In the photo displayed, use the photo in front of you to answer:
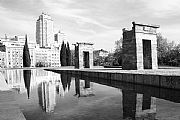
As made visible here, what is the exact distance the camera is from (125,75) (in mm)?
12133

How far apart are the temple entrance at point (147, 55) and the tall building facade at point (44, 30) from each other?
177m

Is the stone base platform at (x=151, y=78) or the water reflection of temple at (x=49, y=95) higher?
the stone base platform at (x=151, y=78)

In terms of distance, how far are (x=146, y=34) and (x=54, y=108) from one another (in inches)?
497

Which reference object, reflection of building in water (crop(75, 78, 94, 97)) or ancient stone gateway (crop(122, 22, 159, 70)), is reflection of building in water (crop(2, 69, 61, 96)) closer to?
reflection of building in water (crop(75, 78, 94, 97))

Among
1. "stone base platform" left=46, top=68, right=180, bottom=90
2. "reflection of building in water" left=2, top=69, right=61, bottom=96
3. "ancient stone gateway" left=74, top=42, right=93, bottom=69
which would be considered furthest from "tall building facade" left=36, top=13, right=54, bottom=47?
"stone base platform" left=46, top=68, right=180, bottom=90

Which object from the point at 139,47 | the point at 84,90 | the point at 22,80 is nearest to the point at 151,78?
the point at 84,90

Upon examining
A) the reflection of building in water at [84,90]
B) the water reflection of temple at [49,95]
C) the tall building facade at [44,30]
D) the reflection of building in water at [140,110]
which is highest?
the tall building facade at [44,30]

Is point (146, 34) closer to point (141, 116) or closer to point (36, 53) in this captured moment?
point (141, 116)

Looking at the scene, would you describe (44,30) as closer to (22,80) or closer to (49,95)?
(22,80)

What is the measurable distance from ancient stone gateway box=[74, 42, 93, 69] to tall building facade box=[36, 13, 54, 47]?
16339 centimetres

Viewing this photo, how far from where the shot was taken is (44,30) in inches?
7475

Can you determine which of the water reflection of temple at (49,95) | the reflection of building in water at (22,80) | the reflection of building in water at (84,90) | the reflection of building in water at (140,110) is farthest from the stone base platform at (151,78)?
the reflection of building in water at (22,80)

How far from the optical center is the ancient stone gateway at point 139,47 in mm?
15625

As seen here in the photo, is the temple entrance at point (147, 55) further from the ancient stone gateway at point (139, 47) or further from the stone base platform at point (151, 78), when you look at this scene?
the stone base platform at point (151, 78)
